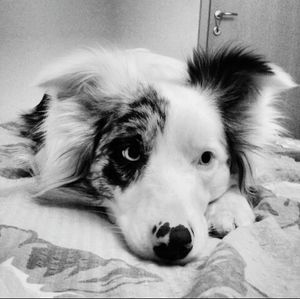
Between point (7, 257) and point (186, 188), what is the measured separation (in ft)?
1.47

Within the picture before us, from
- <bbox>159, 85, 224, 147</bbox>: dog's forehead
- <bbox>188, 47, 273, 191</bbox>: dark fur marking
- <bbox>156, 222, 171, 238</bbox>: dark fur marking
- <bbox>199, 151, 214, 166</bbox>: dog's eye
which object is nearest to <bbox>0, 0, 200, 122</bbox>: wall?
<bbox>188, 47, 273, 191</bbox>: dark fur marking

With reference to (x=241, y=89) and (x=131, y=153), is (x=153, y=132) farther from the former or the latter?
(x=241, y=89)

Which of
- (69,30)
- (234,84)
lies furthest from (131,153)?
(69,30)

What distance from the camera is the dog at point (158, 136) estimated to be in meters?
1.04

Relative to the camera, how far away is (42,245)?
911 millimetres

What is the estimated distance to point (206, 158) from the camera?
1.16m

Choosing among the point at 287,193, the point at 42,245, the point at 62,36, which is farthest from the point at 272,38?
the point at 42,245

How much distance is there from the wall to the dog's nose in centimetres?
236

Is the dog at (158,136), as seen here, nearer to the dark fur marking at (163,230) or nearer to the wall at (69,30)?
the dark fur marking at (163,230)

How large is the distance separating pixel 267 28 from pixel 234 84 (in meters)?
2.52

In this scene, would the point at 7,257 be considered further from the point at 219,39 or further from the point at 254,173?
the point at 219,39

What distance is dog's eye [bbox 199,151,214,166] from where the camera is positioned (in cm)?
115

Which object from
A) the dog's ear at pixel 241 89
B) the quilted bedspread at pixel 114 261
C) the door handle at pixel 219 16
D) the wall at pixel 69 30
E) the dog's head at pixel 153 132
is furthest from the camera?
the door handle at pixel 219 16

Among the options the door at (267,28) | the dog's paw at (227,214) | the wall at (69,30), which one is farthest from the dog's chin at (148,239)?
the door at (267,28)
